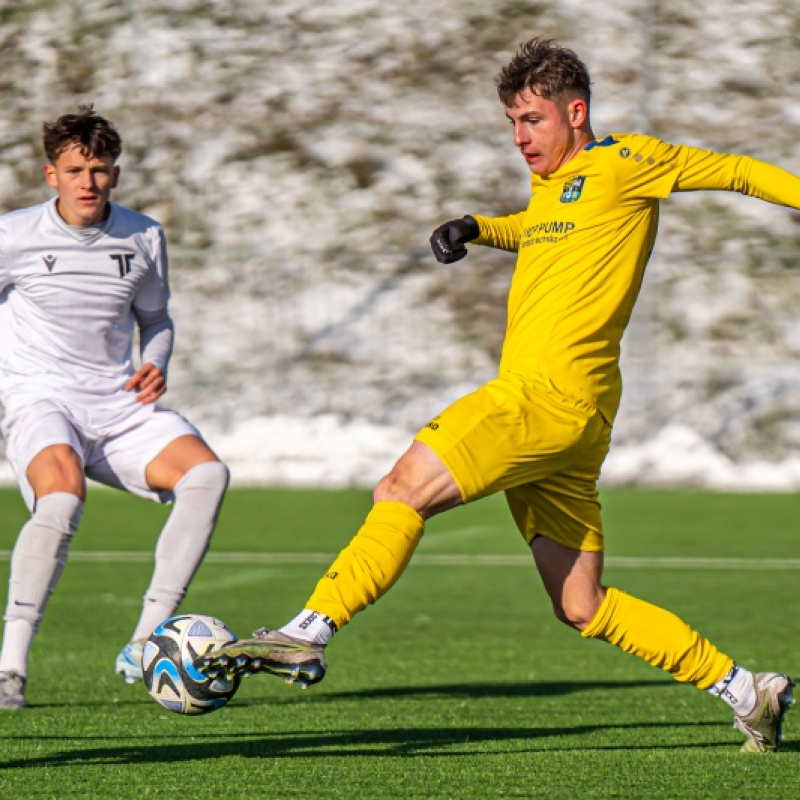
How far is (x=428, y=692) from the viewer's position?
5.72 meters

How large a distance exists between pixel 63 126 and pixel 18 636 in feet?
5.39

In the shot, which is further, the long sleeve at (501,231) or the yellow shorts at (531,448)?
the long sleeve at (501,231)

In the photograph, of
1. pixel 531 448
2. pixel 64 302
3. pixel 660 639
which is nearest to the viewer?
pixel 531 448

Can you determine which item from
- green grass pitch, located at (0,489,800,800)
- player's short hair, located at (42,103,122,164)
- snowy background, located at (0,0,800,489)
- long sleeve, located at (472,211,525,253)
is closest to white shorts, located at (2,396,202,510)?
green grass pitch, located at (0,489,800,800)

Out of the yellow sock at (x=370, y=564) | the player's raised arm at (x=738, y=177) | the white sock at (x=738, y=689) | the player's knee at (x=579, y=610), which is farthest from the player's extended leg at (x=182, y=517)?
the player's raised arm at (x=738, y=177)

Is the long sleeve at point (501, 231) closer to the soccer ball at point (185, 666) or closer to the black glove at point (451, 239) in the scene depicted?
the black glove at point (451, 239)

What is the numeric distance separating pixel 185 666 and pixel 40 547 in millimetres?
1551

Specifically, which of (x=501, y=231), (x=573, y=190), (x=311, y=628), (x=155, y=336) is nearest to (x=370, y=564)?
(x=311, y=628)

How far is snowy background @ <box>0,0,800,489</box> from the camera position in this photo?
1688cm

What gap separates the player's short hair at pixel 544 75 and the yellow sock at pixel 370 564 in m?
1.18

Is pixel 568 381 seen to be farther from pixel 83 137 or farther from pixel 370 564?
pixel 83 137

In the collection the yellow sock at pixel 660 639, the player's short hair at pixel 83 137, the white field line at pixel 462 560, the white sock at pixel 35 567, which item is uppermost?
the player's short hair at pixel 83 137

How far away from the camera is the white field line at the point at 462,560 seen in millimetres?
9773

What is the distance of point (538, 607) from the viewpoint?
8.10 metres
